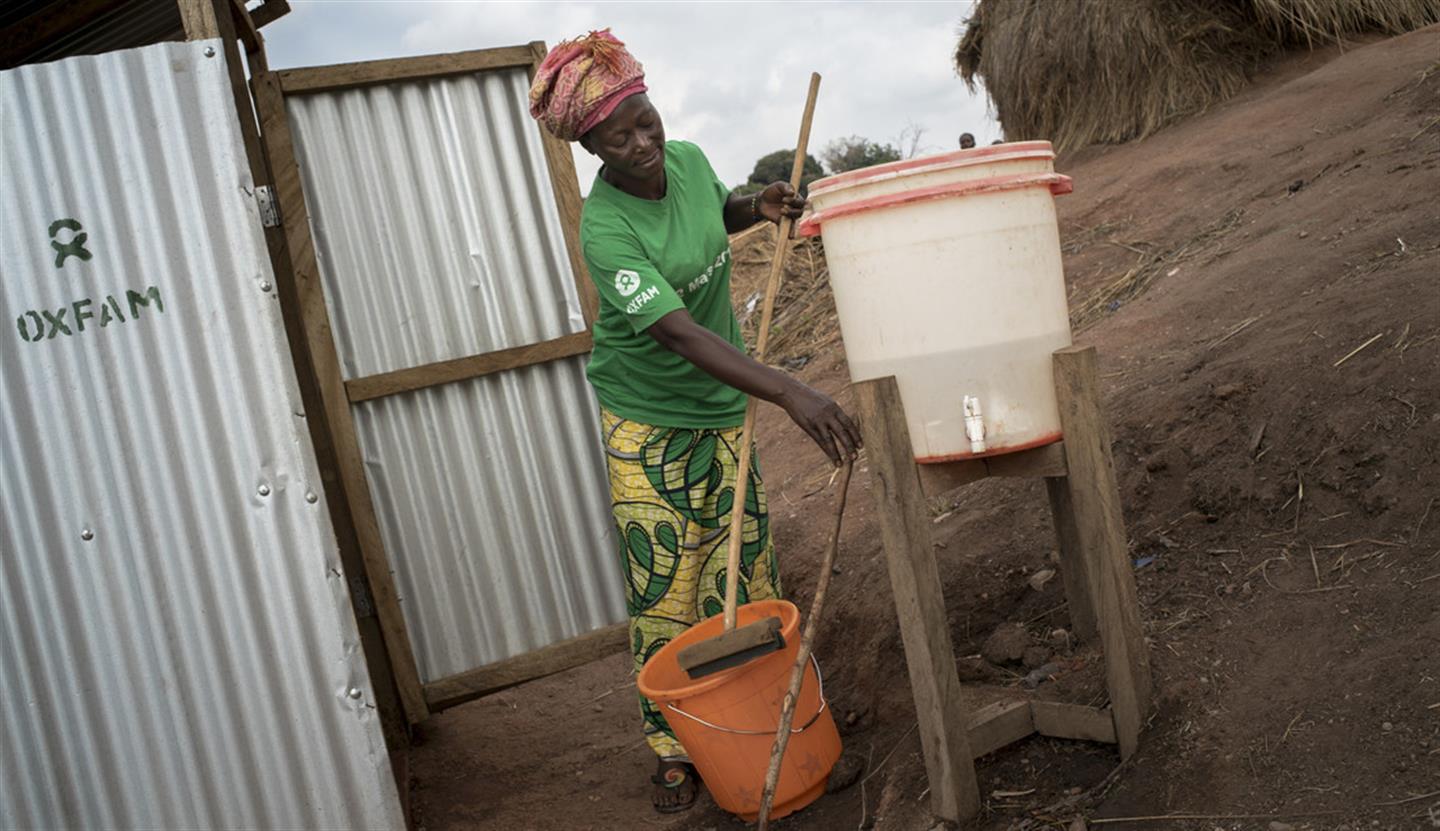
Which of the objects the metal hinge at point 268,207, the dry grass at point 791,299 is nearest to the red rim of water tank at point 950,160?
the metal hinge at point 268,207

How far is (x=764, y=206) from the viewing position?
11.4 ft

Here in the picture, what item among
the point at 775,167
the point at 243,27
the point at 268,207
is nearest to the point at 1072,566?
the point at 268,207

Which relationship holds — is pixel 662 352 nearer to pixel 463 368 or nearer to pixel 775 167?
pixel 463 368

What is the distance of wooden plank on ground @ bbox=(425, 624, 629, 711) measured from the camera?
4156 millimetres

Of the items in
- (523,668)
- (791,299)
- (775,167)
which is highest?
(775,167)

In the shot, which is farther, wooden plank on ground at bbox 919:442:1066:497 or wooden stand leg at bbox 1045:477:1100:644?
wooden stand leg at bbox 1045:477:1100:644

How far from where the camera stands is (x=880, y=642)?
3.89m

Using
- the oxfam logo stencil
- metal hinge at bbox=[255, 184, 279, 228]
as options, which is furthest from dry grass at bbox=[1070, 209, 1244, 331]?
the oxfam logo stencil

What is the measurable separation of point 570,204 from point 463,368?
68cm

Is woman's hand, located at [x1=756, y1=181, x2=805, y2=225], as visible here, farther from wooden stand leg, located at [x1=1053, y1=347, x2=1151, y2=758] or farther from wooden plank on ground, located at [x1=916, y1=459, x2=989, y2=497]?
wooden stand leg, located at [x1=1053, y1=347, x2=1151, y2=758]

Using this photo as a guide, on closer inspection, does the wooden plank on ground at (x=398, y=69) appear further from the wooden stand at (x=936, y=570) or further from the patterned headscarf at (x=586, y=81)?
the wooden stand at (x=936, y=570)

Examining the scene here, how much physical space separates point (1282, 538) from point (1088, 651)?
576 mm

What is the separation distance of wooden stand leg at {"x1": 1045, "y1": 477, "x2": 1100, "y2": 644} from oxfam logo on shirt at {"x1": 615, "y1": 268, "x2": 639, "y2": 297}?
1171 mm

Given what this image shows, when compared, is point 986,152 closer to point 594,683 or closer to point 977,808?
point 977,808
